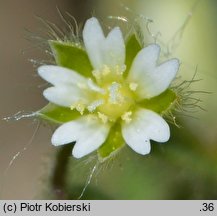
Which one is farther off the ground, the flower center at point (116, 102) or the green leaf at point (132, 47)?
the green leaf at point (132, 47)

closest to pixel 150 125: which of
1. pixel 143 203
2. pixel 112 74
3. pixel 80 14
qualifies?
pixel 112 74

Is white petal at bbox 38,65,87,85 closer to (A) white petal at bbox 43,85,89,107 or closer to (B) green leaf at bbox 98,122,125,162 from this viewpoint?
(A) white petal at bbox 43,85,89,107

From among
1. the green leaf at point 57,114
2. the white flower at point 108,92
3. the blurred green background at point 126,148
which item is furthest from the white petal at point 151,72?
the blurred green background at point 126,148

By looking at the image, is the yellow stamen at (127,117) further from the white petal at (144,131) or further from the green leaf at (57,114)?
the green leaf at (57,114)

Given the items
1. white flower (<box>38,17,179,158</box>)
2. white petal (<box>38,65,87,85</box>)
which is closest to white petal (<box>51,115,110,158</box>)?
white flower (<box>38,17,179,158</box>)

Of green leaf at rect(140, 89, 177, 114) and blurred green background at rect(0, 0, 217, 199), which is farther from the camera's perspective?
blurred green background at rect(0, 0, 217, 199)

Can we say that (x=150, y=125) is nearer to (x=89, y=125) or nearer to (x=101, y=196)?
(x=89, y=125)

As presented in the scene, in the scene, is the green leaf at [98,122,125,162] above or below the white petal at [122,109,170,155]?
below
